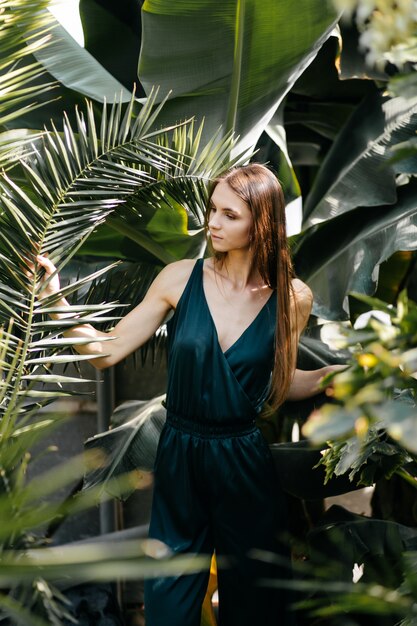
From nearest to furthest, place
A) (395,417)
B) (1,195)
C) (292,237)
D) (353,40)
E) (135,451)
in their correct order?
(395,417) < (1,195) < (135,451) < (292,237) < (353,40)

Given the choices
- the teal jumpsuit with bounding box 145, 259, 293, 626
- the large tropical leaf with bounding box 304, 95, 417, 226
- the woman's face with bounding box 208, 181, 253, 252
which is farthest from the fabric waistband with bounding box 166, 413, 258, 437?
the large tropical leaf with bounding box 304, 95, 417, 226

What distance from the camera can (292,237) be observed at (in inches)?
135

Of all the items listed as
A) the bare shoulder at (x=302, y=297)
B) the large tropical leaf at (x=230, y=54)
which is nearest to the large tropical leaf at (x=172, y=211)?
the large tropical leaf at (x=230, y=54)

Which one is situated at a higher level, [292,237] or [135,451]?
A: [292,237]

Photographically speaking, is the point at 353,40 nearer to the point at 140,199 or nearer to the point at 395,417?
the point at 140,199

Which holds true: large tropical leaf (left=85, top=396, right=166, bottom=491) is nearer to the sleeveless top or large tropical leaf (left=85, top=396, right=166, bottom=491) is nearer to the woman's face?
the sleeveless top

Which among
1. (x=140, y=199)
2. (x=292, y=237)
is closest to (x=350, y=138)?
(x=292, y=237)

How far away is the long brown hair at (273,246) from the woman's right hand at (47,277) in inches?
19.9

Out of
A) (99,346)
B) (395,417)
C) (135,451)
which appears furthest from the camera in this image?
(135,451)

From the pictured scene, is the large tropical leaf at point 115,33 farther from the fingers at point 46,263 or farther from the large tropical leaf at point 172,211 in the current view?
the fingers at point 46,263

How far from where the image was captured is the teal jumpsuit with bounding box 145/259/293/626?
2.49 meters

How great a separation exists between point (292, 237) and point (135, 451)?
3.29ft

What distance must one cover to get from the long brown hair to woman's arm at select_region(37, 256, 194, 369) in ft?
0.48

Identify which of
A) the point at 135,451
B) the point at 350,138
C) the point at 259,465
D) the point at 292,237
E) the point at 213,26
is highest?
the point at 213,26
